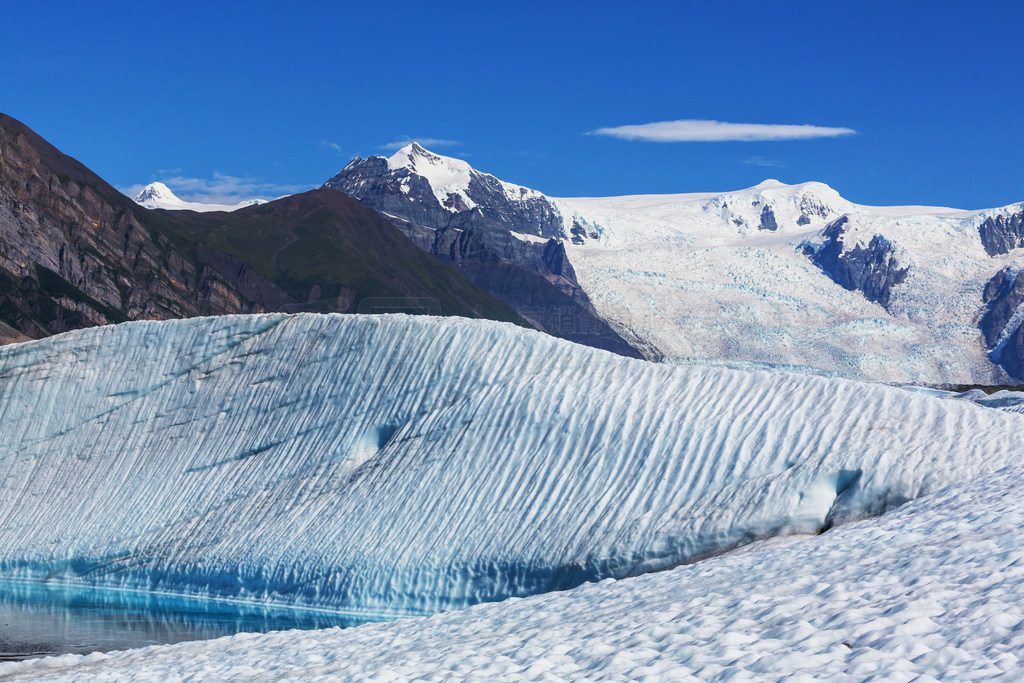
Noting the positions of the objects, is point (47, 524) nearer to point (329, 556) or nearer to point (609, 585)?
point (329, 556)

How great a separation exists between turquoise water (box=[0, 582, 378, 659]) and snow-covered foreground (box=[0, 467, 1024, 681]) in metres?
3.55

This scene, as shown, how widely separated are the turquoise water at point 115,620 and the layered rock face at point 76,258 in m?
93.1

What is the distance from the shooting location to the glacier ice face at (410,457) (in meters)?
22.4

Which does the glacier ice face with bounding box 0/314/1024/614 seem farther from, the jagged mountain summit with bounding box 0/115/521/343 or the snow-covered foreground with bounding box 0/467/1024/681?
the jagged mountain summit with bounding box 0/115/521/343

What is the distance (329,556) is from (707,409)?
9.86m

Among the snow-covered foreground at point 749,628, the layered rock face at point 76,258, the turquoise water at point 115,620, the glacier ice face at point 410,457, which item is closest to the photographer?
the snow-covered foreground at point 749,628

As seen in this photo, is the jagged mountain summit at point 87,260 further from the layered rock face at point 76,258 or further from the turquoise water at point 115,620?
the turquoise water at point 115,620

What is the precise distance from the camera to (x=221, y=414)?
105 ft

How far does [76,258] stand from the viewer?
138m

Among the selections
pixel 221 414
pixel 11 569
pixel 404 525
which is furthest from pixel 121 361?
pixel 404 525

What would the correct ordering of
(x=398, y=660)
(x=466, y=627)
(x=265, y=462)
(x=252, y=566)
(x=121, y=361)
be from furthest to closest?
1. (x=121, y=361)
2. (x=265, y=462)
3. (x=252, y=566)
4. (x=466, y=627)
5. (x=398, y=660)

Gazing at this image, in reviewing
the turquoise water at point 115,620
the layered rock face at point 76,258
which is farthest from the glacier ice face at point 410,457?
the layered rock face at point 76,258

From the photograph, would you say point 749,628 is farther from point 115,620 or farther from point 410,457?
point 115,620

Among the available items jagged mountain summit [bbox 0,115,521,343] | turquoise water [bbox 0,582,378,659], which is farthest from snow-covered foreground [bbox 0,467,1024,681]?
jagged mountain summit [bbox 0,115,521,343]
